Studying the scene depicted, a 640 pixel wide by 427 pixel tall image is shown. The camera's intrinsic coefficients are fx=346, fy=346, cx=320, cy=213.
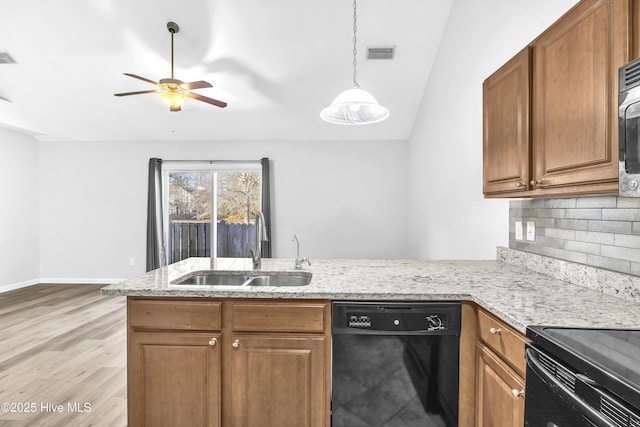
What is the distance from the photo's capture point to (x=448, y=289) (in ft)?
5.43

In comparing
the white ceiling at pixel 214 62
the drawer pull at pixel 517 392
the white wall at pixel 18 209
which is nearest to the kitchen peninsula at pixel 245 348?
the drawer pull at pixel 517 392

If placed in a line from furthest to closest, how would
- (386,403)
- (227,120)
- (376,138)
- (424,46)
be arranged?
(376,138) → (227,120) → (424,46) → (386,403)

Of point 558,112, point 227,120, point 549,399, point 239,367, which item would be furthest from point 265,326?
point 227,120

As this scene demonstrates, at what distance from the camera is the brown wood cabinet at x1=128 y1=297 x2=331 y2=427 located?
5.30ft

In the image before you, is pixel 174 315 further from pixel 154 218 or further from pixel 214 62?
pixel 154 218

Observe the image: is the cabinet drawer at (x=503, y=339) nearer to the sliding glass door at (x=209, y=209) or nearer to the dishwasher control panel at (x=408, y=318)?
the dishwasher control panel at (x=408, y=318)

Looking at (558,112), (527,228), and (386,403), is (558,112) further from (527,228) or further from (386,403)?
(386,403)

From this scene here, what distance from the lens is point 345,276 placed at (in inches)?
77.0

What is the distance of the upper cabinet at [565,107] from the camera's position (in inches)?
46.8

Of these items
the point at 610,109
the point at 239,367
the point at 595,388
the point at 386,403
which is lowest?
the point at 386,403

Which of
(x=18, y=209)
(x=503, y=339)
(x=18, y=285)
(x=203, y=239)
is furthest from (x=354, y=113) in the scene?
(x=18, y=285)

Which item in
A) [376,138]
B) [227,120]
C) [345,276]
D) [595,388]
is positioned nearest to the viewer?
[595,388]

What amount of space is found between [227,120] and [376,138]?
7.81 ft

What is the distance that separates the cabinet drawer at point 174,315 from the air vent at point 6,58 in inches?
170
